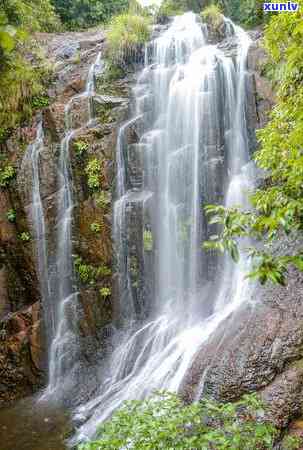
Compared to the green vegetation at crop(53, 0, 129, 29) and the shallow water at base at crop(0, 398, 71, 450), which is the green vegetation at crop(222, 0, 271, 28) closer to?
the green vegetation at crop(53, 0, 129, 29)

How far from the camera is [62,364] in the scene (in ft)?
28.7

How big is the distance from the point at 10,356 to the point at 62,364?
1.20m

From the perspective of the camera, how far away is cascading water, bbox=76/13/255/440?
8031 mm

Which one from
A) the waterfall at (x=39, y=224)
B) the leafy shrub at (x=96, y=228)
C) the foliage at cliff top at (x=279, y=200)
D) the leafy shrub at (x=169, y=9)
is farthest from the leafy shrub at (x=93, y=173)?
the leafy shrub at (x=169, y=9)

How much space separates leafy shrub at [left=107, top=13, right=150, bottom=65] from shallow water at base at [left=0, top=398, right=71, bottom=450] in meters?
9.18

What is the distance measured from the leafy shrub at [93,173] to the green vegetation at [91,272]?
1815 millimetres

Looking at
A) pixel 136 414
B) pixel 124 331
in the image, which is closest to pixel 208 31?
pixel 124 331

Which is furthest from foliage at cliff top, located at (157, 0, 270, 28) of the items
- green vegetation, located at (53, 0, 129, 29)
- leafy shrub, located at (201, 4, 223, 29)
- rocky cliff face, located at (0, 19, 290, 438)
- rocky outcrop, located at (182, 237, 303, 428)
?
→ rocky outcrop, located at (182, 237, 303, 428)

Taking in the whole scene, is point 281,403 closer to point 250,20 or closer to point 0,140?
point 0,140

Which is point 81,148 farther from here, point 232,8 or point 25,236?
point 232,8

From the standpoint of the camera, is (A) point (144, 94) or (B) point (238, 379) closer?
(B) point (238, 379)

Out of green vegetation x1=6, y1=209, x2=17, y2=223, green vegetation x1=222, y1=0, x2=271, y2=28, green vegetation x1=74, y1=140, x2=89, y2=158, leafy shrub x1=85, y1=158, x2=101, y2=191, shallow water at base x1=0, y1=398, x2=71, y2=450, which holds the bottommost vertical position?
shallow water at base x1=0, y1=398, x2=71, y2=450

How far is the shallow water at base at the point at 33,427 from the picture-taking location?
619 cm

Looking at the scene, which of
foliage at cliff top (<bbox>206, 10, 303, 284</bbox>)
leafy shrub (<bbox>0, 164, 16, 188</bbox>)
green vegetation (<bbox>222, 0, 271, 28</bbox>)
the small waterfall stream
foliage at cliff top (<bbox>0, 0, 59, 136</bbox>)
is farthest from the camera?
green vegetation (<bbox>222, 0, 271, 28</bbox>)
